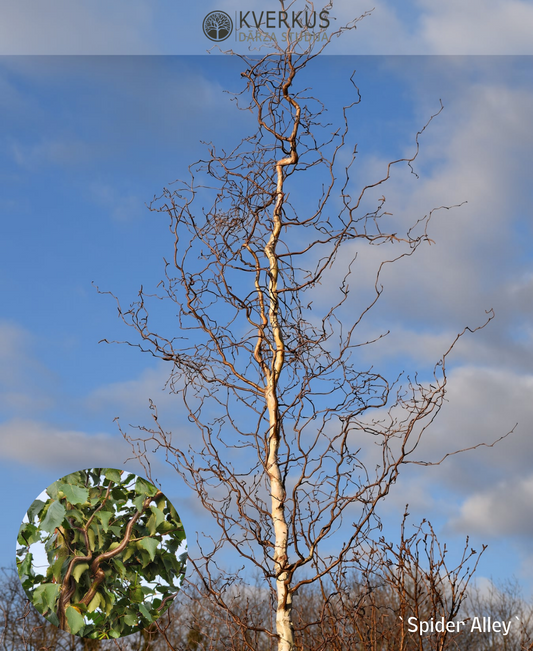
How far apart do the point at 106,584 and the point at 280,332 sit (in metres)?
3.04

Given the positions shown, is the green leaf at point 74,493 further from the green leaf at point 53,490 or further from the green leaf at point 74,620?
the green leaf at point 74,620

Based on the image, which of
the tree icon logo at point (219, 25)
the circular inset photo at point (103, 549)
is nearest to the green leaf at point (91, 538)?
the circular inset photo at point (103, 549)

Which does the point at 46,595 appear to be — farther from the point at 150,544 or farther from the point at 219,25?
the point at 219,25

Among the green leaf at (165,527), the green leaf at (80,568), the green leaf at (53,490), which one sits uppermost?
the green leaf at (53,490)

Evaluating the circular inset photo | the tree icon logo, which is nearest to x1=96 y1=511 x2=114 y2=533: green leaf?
the circular inset photo

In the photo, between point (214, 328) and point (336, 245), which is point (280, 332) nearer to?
point (214, 328)

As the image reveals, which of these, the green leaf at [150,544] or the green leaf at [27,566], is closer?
the green leaf at [150,544]

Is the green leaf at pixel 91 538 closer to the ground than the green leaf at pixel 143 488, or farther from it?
closer to the ground

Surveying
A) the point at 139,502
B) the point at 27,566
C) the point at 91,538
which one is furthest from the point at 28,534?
the point at 139,502

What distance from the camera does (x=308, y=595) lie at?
12.9m

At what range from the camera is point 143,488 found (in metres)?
5.43

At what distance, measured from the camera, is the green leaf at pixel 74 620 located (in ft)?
17.7

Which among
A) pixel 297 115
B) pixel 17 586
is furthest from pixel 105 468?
pixel 17 586

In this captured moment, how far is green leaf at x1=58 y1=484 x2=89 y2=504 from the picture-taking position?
214 inches
